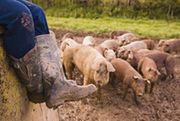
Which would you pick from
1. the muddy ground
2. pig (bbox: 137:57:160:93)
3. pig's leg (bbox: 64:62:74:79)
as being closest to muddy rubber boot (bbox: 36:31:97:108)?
the muddy ground

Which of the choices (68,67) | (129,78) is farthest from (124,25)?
(129,78)

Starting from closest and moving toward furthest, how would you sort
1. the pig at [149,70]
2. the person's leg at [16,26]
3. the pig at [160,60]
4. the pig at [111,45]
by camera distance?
the person's leg at [16,26] → the pig at [149,70] → the pig at [160,60] → the pig at [111,45]

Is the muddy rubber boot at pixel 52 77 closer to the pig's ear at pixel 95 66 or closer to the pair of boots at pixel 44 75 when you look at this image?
the pair of boots at pixel 44 75

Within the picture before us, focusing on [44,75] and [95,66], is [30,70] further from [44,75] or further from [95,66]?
[95,66]

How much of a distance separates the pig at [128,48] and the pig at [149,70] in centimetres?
54

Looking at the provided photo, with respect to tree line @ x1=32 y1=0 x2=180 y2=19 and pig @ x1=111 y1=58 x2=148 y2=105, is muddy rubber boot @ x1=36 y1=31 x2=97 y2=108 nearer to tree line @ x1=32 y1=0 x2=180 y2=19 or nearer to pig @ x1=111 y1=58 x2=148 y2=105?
pig @ x1=111 y1=58 x2=148 y2=105

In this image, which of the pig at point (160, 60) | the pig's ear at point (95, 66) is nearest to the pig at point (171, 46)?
the pig at point (160, 60)

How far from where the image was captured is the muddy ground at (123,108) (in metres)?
6.82

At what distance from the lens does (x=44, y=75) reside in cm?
243

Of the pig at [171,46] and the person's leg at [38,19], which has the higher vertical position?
the person's leg at [38,19]

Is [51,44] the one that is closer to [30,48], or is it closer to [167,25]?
[30,48]

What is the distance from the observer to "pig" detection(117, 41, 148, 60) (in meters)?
9.20

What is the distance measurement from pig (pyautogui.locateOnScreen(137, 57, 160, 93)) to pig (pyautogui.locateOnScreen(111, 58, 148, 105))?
419 mm

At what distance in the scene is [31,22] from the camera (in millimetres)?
2268
